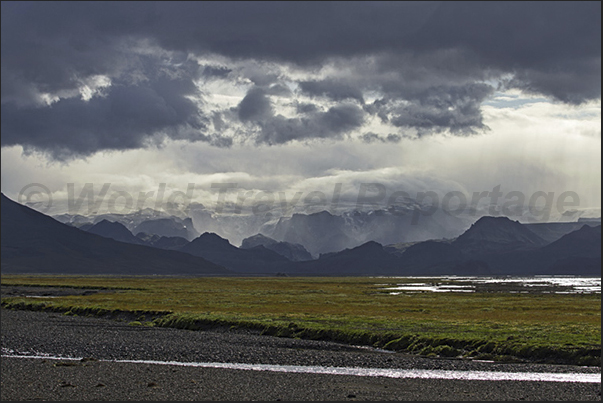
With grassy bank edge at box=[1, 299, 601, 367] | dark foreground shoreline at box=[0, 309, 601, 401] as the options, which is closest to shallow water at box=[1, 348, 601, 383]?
dark foreground shoreline at box=[0, 309, 601, 401]

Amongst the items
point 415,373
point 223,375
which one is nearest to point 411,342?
point 415,373

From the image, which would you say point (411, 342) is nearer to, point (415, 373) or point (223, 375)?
point (415, 373)

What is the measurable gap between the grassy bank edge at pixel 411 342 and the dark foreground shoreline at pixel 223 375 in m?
2.80

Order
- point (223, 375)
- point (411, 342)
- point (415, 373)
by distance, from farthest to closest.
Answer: point (411, 342) < point (415, 373) < point (223, 375)

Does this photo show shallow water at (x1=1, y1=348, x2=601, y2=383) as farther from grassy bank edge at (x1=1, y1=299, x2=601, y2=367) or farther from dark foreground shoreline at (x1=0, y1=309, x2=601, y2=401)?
grassy bank edge at (x1=1, y1=299, x2=601, y2=367)

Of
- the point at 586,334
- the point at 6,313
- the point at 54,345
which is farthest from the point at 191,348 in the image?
the point at 6,313

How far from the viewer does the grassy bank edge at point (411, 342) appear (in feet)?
155

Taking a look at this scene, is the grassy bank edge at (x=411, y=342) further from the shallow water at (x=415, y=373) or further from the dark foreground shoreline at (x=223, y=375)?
the shallow water at (x=415, y=373)

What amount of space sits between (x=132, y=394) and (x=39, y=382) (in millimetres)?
7193

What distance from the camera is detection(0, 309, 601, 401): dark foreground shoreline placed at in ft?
109

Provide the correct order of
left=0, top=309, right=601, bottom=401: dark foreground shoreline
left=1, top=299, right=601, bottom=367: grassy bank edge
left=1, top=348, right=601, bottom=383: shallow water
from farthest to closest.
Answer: left=1, top=299, right=601, bottom=367: grassy bank edge
left=1, top=348, right=601, bottom=383: shallow water
left=0, top=309, right=601, bottom=401: dark foreground shoreline

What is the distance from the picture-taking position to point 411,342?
55.1 meters

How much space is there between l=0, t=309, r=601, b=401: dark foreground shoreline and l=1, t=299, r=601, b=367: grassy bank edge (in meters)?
2.80

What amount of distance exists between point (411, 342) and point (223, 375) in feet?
71.5
